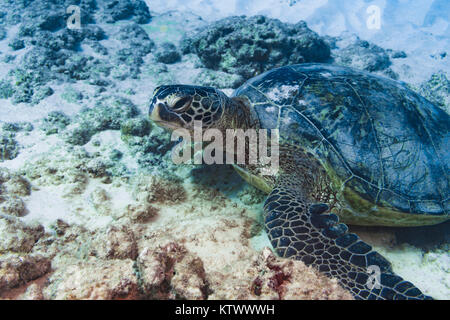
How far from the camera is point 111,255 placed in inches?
54.8

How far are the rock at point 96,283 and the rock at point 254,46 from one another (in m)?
4.13

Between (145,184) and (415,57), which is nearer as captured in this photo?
(145,184)

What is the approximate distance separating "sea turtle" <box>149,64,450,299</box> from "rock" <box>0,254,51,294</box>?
4.43 feet

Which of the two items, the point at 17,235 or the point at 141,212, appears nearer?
the point at 17,235

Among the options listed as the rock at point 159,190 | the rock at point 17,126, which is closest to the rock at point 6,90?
the rock at point 17,126

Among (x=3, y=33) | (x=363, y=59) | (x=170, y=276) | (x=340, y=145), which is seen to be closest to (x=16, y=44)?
(x=3, y=33)

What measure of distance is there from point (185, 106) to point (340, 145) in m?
1.51

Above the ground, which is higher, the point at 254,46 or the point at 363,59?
the point at 254,46

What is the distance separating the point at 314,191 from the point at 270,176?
447 millimetres

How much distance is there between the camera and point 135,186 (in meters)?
2.43

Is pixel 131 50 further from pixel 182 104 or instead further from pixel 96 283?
pixel 96 283

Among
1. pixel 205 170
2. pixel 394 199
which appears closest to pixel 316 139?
pixel 394 199

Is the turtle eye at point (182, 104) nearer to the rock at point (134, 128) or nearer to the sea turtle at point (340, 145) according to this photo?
the sea turtle at point (340, 145)
